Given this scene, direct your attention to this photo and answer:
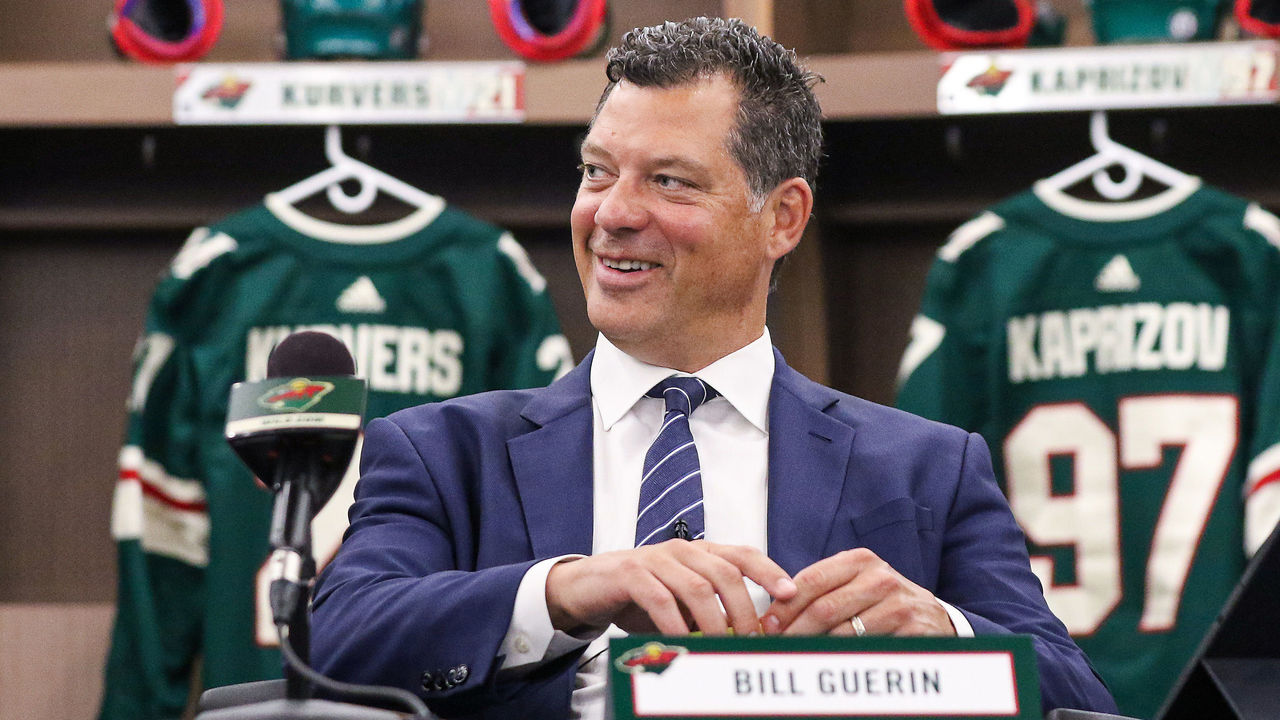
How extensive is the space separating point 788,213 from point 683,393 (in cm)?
30

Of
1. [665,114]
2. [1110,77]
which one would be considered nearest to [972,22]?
[1110,77]

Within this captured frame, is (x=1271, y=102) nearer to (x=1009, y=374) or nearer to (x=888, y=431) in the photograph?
(x=1009, y=374)

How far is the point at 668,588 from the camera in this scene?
1.19 metres

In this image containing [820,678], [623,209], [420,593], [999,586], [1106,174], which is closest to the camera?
[820,678]

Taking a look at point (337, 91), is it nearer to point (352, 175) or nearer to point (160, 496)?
point (352, 175)

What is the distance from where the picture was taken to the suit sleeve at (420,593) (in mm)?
1288

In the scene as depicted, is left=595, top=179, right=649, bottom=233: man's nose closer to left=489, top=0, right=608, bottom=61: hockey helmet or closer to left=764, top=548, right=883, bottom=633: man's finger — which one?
left=764, top=548, right=883, bottom=633: man's finger

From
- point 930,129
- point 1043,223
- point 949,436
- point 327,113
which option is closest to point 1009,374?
point 1043,223

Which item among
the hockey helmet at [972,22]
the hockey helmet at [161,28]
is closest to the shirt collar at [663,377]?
the hockey helmet at [972,22]

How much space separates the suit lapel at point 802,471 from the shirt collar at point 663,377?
0.05ft

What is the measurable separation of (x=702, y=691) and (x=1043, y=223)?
5.98ft

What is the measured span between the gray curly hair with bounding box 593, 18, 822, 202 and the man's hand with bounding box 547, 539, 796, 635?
57 cm

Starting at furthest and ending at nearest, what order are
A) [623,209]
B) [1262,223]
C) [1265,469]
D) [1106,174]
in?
[1106,174] → [1262,223] → [1265,469] → [623,209]

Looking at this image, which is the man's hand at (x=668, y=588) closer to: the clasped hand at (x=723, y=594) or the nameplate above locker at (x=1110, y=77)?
the clasped hand at (x=723, y=594)
